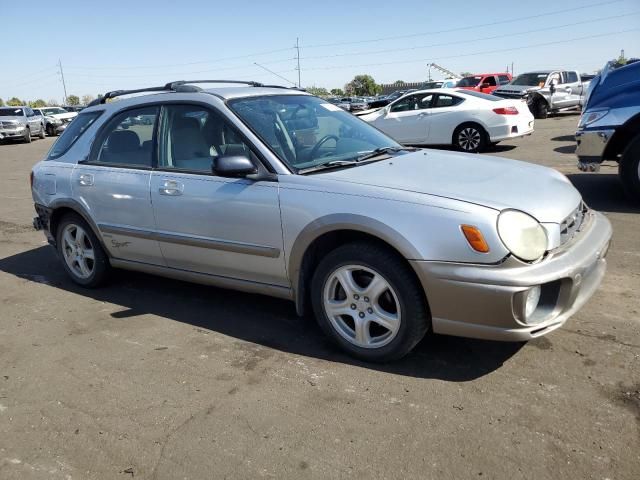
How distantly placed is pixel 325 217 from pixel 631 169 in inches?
196

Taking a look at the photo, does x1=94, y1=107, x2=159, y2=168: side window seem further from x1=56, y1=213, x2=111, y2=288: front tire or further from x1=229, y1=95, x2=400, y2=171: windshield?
x1=229, y1=95, x2=400, y2=171: windshield

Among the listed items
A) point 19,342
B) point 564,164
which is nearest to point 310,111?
point 19,342

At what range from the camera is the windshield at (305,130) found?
3.73 m

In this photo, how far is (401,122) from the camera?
13078 mm

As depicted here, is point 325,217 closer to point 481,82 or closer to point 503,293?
point 503,293

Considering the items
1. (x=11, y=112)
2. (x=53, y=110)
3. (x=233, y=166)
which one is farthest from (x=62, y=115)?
(x=233, y=166)

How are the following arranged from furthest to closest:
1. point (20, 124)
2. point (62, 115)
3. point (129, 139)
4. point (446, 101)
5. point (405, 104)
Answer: point (62, 115), point (20, 124), point (405, 104), point (446, 101), point (129, 139)

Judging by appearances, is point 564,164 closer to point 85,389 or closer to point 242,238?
point 242,238

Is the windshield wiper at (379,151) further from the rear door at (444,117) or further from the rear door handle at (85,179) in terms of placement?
the rear door at (444,117)

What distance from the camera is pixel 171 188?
13.1 ft

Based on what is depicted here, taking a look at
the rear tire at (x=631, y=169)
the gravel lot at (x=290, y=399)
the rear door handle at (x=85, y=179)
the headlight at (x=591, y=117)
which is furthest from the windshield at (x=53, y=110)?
the rear tire at (x=631, y=169)

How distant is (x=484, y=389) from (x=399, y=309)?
621 mm

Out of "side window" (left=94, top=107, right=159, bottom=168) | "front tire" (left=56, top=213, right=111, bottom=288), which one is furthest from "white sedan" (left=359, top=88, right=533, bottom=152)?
"front tire" (left=56, top=213, right=111, bottom=288)

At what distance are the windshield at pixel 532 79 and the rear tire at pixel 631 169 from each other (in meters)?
16.2
